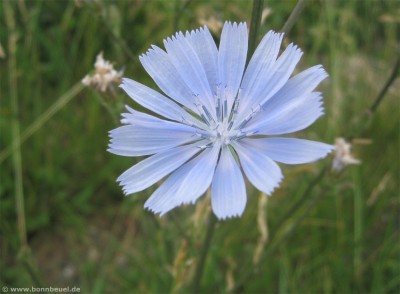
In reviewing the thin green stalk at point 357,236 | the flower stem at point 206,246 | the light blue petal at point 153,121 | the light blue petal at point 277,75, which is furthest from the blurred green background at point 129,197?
the light blue petal at point 277,75

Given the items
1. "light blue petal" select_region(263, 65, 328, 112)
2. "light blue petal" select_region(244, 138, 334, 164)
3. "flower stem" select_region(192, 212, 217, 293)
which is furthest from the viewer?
"flower stem" select_region(192, 212, 217, 293)

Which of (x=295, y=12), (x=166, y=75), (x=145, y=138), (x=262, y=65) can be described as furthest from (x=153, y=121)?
(x=295, y=12)

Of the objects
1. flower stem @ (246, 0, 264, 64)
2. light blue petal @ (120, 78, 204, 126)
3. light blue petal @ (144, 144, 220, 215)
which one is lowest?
light blue petal @ (144, 144, 220, 215)

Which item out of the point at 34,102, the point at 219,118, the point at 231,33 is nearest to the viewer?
the point at 231,33

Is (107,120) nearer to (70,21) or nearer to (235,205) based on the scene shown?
(70,21)

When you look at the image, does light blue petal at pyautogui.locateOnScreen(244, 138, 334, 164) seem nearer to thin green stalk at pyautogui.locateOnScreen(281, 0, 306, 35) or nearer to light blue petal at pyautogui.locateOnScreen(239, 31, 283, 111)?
light blue petal at pyautogui.locateOnScreen(239, 31, 283, 111)

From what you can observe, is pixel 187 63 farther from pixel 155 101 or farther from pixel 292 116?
pixel 292 116

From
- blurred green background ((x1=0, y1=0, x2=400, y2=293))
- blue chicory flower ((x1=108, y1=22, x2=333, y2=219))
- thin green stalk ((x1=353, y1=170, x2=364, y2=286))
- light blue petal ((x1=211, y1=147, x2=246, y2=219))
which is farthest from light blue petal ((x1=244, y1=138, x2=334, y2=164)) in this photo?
thin green stalk ((x1=353, y1=170, x2=364, y2=286))

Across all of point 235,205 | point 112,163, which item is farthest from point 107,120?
point 235,205
